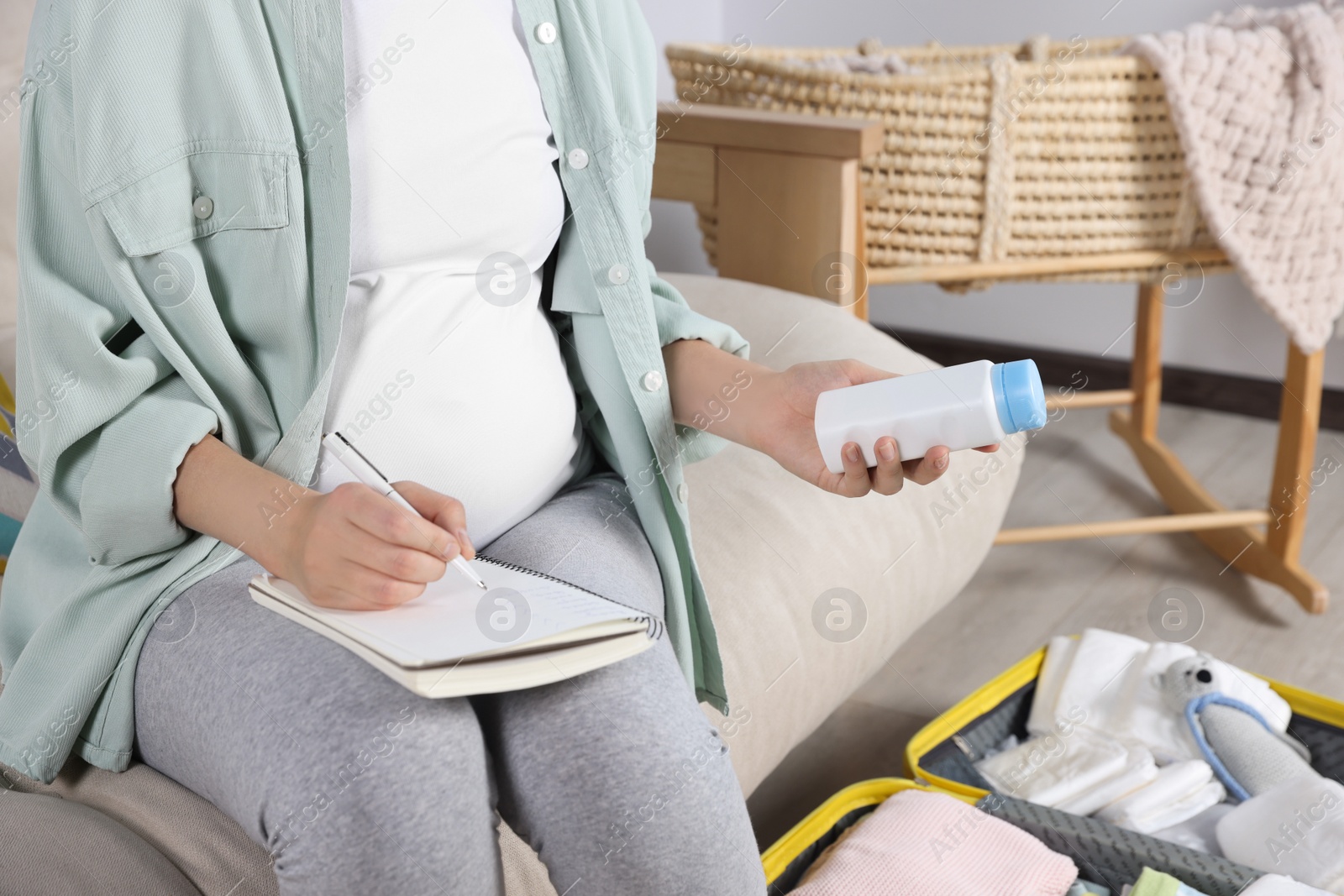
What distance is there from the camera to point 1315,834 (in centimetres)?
86

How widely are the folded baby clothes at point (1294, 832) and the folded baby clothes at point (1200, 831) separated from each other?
1.0 inches

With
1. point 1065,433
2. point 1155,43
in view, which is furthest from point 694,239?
point 1155,43

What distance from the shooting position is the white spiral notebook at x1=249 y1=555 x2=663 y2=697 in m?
0.45

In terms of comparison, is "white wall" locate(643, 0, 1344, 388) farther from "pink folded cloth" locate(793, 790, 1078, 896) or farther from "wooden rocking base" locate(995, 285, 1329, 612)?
"pink folded cloth" locate(793, 790, 1078, 896)

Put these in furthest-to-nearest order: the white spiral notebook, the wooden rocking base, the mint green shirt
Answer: the wooden rocking base
the mint green shirt
the white spiral notebook

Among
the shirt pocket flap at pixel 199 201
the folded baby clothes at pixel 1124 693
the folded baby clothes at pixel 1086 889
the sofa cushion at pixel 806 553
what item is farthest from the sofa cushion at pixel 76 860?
the folded baby clothes at pixel 1124 693

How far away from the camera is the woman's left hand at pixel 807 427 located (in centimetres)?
60

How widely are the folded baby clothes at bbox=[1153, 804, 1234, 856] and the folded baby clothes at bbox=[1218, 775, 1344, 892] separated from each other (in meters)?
0.03

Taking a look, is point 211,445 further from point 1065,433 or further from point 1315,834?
point 1065,433

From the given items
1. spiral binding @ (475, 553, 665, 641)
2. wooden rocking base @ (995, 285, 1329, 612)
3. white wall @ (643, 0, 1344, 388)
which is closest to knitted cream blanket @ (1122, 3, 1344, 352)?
wooden rocking base @ (995, 285, 1329, 612)

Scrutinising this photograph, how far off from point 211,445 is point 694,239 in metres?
1.73

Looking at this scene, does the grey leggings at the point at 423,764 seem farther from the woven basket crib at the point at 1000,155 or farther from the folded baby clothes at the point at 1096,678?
the woven basket crib at the point at 1000,155

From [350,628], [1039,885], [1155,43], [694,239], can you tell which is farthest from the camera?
[694,239]

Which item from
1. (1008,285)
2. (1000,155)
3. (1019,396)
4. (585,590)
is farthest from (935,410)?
(1008,285)
